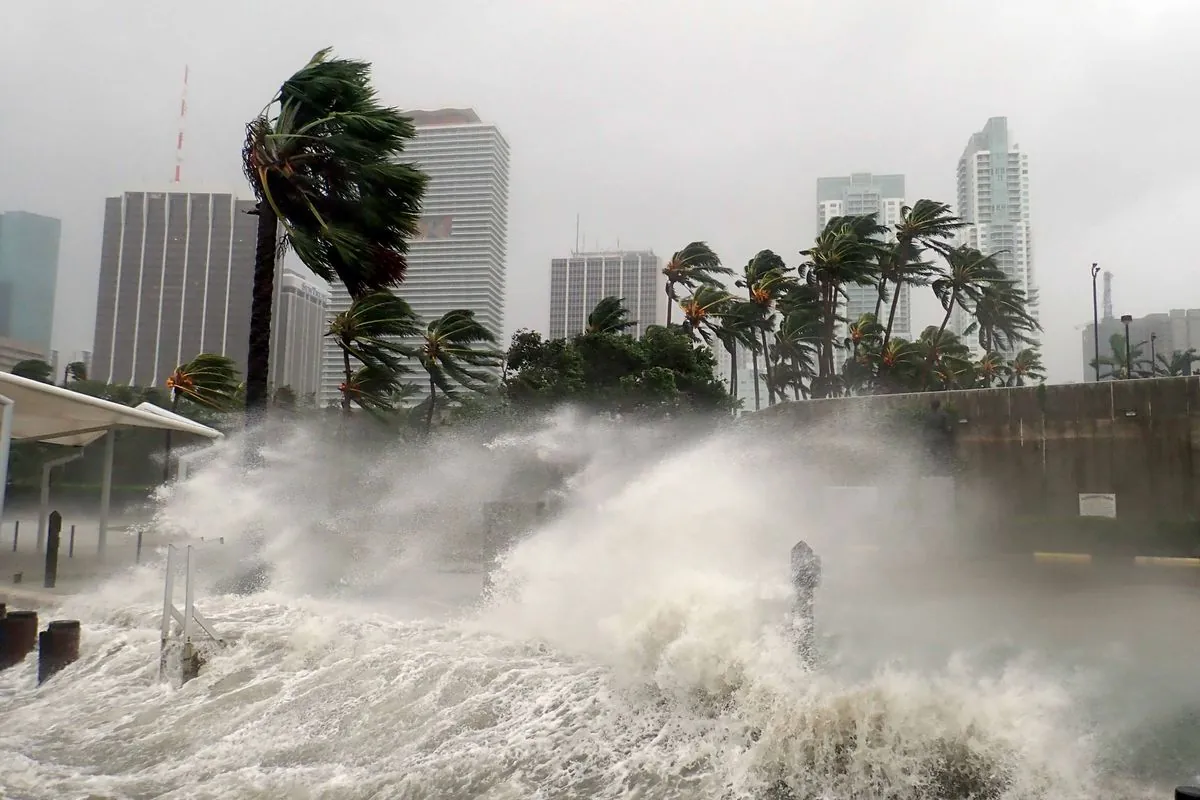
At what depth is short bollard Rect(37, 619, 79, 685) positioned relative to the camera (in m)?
8.99

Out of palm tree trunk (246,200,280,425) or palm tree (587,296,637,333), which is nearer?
palm tree trunk (246,200,280,425)

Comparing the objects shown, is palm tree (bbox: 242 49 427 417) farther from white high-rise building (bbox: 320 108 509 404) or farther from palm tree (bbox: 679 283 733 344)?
white high-rise building (bbox: 320 108 509 404)

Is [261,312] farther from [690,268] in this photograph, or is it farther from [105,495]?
[690,268]

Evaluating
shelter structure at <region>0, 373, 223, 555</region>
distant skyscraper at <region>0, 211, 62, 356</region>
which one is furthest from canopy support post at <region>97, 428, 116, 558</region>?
distant skyscraper at <region>0, 211, 62, 356</region>

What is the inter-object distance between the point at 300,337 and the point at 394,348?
60.3 metres

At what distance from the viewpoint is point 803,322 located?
41688mm

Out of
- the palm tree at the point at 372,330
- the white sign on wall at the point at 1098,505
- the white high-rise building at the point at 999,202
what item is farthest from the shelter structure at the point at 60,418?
the white high-rise building at the point at 999,202

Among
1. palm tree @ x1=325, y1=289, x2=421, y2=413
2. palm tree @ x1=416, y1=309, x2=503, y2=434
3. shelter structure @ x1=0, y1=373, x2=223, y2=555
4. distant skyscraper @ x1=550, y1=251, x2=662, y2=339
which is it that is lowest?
shelter structure @ x1=0, y1=373, x2=223, y2=555

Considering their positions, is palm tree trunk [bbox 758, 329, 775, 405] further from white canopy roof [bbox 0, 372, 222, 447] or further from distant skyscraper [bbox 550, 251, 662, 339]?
distant skyscraper [bbox 550, 251, 662, 339]

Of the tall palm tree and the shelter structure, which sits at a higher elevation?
the tall palm tree

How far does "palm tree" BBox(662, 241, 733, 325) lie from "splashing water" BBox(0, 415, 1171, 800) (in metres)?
27.1

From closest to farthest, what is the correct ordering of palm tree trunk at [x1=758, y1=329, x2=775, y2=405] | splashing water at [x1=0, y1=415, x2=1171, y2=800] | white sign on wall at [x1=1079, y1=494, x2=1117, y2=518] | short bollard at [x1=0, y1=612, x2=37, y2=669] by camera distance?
splashing water at [x1=0, y1=415, x2=1171, y2=800]
short bollard at [x1=0, y1=612, x2=37, y2=669]
white sign on wall at [x1=1079, y1=494, x2=1117, y2=518]
palm tree trunk at [x1=758, y1=329, x2=775, y2=405]

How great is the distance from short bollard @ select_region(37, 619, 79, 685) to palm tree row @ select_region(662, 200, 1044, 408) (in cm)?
2997

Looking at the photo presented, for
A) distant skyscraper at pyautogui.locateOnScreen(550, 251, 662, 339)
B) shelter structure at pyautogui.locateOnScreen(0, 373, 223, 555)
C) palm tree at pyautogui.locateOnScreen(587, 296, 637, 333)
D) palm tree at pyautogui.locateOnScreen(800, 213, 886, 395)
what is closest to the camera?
→ shelter structure at pyautogui.locateOnScreen(0, 373, 223, 555)
